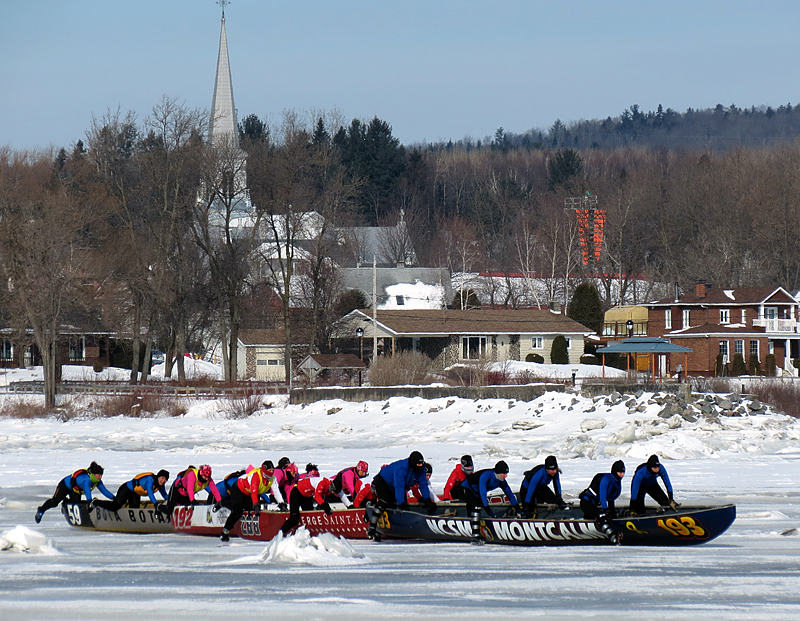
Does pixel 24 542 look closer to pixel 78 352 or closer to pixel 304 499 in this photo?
pixel 304 499

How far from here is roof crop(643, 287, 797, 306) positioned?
5684cm

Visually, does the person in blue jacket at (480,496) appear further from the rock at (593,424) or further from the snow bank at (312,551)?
the rock at (593,424)

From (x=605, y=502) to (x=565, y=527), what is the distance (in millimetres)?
684

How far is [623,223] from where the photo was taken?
79688 mm

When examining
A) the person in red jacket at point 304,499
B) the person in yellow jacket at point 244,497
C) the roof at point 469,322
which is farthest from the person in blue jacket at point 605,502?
the roof at point 469,322

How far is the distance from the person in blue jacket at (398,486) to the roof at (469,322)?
37.9 meters

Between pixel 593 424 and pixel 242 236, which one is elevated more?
pixel 242 236

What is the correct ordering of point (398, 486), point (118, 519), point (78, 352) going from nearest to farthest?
1. point (398, 486)
2. point (118, 519)
3. point (78, 352)

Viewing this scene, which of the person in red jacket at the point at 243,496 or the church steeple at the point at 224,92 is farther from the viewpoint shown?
the church steeple at the point at 224,92

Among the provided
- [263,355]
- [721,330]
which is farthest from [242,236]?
[721,330]

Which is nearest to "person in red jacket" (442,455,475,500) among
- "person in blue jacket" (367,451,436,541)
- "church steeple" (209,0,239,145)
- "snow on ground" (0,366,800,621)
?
"person in blue jacket" (367,451,436,541)

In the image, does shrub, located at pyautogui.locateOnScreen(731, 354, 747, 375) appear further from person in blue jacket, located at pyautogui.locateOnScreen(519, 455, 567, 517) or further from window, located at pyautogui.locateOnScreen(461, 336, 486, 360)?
person in blue jacket, located at pyautogui.locateOnScreen(519, 455, 567, 517)

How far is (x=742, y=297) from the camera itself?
57.6 metres

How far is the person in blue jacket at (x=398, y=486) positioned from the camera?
629 inches
